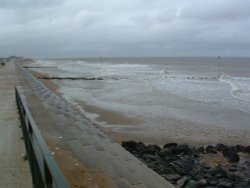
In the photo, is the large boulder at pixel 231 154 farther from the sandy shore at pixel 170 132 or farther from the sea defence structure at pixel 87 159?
the sea defence structure at pixel 87 159

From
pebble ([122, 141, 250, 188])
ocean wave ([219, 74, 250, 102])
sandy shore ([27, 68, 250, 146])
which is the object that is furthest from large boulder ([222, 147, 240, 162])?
ocean wave ([219, 74, 250, 102])

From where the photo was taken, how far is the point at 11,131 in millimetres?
8500

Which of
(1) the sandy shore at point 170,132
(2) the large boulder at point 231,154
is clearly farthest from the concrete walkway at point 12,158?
(2) the large boulder at point 231,154

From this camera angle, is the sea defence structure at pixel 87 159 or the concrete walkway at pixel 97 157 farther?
the concrete walkway at pixel 97 157

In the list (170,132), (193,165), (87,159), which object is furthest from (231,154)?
(87,159)

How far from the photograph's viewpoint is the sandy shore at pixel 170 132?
10.7 meters

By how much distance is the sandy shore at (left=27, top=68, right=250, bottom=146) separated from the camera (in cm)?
1069

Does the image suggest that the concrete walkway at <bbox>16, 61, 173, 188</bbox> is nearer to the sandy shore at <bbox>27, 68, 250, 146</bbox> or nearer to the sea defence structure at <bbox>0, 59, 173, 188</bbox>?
the sea defence structure at <bbox>0, 59, 173, 188</bbox>

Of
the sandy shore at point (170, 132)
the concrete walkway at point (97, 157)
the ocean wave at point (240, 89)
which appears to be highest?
the concrete walkway at point (97, 157)

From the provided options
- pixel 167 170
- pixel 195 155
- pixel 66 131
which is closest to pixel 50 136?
pixel 66 131

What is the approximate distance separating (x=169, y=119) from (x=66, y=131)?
6.92 meters

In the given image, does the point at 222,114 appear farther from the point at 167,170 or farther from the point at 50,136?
the point at 50,136

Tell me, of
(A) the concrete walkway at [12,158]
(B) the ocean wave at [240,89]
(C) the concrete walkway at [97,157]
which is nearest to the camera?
(A) the concrete walkway at [12,158]

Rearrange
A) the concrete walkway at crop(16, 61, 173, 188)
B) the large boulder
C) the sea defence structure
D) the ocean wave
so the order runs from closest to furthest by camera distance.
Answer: the sea defence structure < the concrete walkway at crop(16, 61, 173, 188) < the large boulder < the ocean wave
